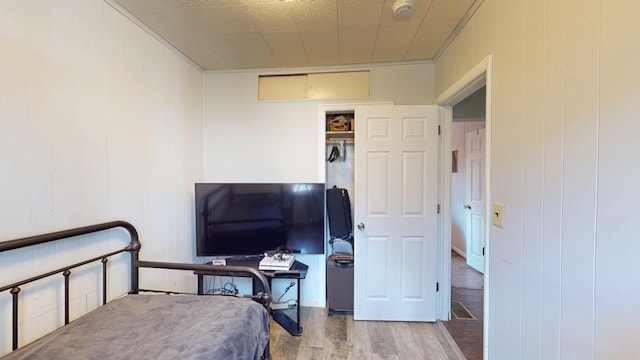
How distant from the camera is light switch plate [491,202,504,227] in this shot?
4.73ft

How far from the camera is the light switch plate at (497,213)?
144cm

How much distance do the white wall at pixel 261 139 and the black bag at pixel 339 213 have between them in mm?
241

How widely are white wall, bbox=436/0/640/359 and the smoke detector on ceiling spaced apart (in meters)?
0.46

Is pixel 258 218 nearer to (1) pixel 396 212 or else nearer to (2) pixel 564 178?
(1) pixel 396 212

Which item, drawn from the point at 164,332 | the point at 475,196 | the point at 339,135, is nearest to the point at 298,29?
the point at 339,135

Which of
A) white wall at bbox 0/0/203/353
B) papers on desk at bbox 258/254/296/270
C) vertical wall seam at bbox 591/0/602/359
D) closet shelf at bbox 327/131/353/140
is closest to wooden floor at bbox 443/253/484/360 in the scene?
vertical wall seam at bbox 591/0/602/359

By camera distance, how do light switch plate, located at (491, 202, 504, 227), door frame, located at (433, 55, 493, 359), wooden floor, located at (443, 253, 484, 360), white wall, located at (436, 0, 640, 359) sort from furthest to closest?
wooden floor, located at (443, 253, 484, 360)
door frame, located at (433, 55, 493, 359)
light switch plate, located at (491, 202, 504, 227)
white wall, located at (436, 0, 640, 359)

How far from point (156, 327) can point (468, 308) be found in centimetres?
288

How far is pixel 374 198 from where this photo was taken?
8.05 feet

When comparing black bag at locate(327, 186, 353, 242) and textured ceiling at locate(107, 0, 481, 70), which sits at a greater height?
textured ceiling at locate(107, 0, 481, 70)

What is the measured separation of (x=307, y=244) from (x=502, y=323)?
157 centimetres

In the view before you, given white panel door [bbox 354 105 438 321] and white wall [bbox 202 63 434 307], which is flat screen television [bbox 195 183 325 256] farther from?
white panel door [bbox 354 105 438 321]

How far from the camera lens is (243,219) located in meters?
2.40

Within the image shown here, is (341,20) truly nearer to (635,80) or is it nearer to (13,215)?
(635,80)
